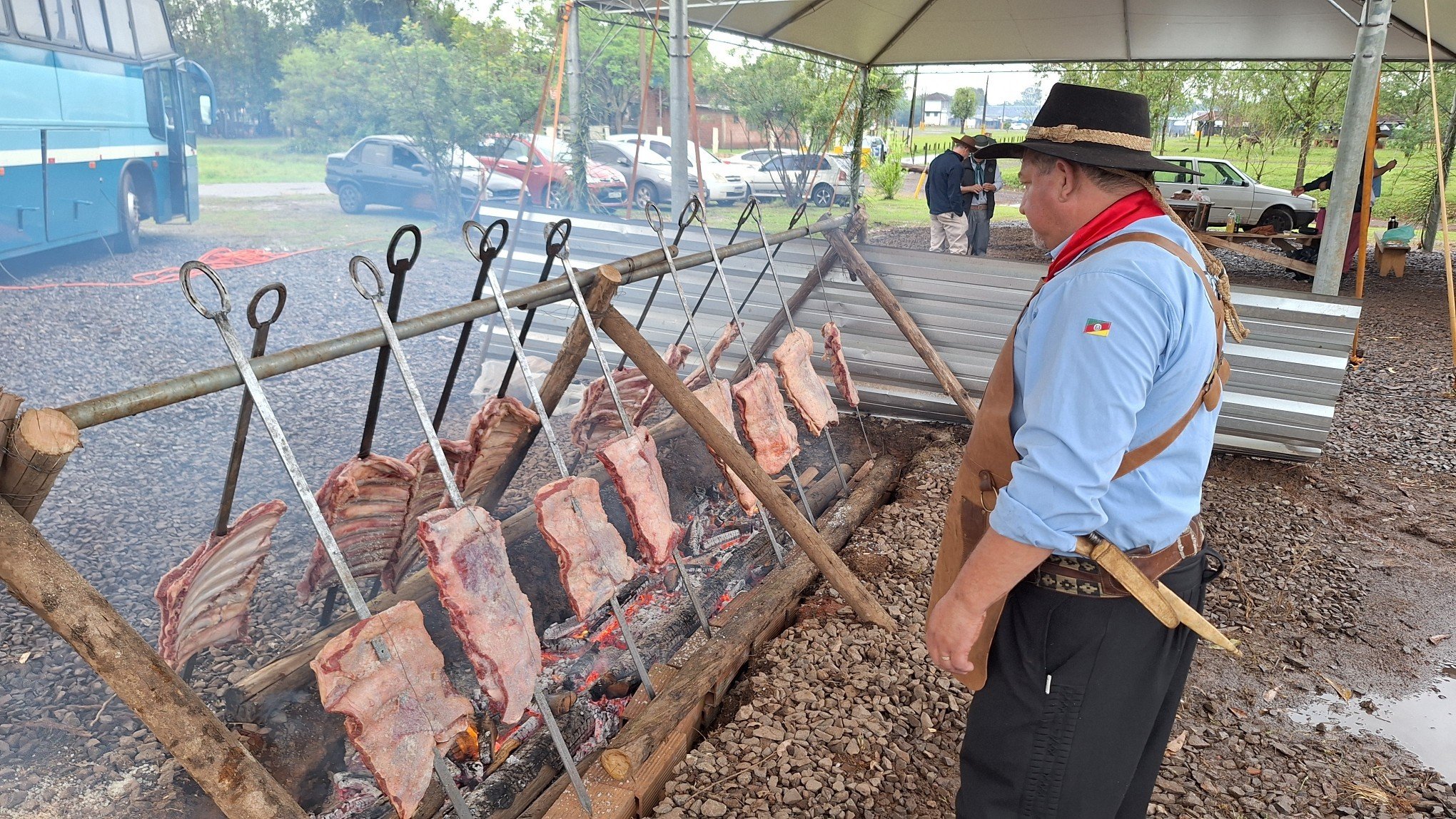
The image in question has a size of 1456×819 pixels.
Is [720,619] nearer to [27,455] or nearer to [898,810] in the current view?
[898,810]

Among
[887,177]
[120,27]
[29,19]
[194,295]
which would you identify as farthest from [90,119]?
[887,177]

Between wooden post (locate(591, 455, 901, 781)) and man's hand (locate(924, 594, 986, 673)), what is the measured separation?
1178 millimetres

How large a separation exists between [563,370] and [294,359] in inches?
44.9

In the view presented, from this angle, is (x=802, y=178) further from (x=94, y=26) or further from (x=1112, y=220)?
(x=1112, y=220)

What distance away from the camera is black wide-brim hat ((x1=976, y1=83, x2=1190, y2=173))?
1647 millimetres

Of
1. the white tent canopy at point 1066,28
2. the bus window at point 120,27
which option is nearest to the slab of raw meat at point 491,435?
the white tent canopy at point 1066,28

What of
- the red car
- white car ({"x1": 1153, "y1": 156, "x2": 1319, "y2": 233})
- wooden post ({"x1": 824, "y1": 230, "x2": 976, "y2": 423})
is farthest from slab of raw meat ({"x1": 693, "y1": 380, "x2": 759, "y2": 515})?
white car ({"x1": 1153, "y1": 156, "x2": 1319, "y2": 233})

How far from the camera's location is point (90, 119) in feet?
24.3

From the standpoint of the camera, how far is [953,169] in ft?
35.2

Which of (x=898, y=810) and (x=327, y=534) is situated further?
(x=898, y=810)

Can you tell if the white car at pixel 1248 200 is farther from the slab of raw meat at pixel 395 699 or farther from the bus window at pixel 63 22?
the slab of raw meat at pixel 395 699

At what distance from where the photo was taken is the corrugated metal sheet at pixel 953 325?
17.4 ft

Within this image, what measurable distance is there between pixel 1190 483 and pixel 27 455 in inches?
84.9

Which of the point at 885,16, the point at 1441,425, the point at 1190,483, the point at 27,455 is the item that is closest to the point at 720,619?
the point at 1190,483
